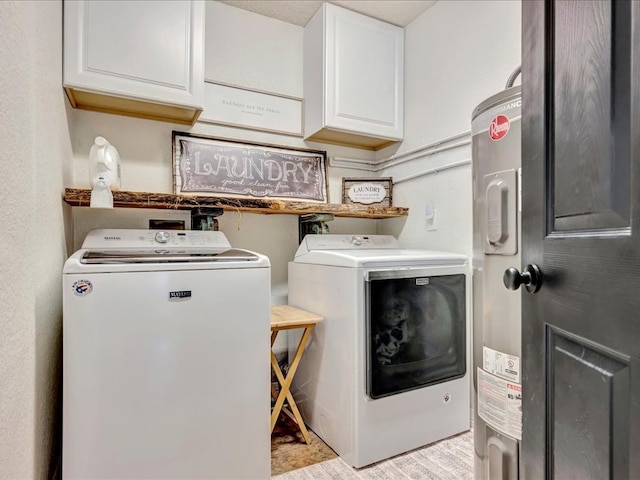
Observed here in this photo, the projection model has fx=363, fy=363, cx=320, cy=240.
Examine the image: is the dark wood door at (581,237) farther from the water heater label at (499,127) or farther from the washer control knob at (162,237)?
the washer control knob at (162,237)

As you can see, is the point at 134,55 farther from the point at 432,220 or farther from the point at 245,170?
the point at 432,220

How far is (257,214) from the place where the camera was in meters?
2.37

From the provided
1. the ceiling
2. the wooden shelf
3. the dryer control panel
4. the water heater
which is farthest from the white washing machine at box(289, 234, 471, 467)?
the ceiling

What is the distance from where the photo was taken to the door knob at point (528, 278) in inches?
28.3

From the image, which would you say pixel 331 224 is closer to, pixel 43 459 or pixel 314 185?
pixel 314 185

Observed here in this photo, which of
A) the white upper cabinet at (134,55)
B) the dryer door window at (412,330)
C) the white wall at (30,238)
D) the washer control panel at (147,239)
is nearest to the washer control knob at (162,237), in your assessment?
the washer control panel at (147,239)

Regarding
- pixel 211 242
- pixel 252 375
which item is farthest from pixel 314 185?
pixel 252 375

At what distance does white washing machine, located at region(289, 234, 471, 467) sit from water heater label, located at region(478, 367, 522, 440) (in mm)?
509

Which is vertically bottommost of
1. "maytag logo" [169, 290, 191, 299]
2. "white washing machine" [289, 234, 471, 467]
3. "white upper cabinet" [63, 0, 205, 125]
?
"white washing machine" [289, 234, 471, 467]

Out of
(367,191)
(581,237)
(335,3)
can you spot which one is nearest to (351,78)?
(335,3)

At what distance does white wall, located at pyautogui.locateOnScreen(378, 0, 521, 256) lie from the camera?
1.94m

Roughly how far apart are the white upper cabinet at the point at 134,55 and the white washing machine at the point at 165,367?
2.56 feet

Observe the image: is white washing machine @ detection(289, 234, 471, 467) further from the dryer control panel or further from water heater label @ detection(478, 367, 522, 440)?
water heater label @ detection(478, 367, 522, 440)

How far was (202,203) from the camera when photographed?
1.85 m
